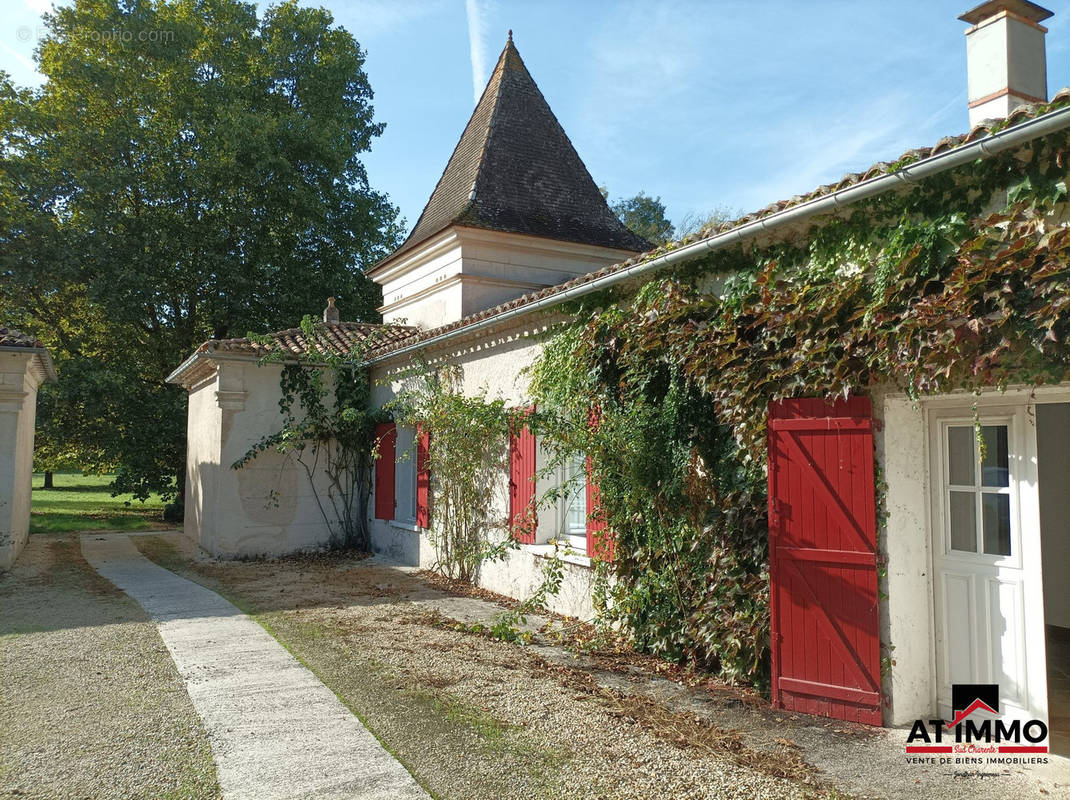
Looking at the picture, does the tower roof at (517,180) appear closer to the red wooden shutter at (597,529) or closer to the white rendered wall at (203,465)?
the white rendered wall at (203,465)

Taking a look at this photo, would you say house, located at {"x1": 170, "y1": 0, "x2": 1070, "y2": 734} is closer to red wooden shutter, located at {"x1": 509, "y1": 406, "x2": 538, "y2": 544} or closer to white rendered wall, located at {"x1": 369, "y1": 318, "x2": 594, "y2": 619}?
white rendered wall, located at {"x1": 369, "y1": 318, "x2": 594, "y2": 619}

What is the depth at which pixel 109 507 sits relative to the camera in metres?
24.4

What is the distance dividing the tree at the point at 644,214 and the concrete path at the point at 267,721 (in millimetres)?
34492

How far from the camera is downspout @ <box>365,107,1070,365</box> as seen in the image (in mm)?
3732

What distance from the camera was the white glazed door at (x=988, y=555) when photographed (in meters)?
4.24

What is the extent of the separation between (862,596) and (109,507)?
25368 millimetres

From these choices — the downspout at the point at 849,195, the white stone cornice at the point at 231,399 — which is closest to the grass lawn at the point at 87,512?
the white stone cornice at the point at 231,399

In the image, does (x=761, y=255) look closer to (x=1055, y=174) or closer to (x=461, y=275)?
(x=1055, y=174)

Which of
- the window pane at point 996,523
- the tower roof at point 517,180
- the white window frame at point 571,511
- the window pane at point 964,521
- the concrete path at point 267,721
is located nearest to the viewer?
the concrete path at point 267,721

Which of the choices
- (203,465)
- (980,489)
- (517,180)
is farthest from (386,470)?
(980,489)

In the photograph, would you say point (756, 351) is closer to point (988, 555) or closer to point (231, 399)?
point (988, 555)

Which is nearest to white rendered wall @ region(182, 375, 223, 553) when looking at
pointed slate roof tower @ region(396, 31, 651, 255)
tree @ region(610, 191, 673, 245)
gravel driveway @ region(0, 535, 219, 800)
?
gravel driveway @ region(0, 535, 219, 800)

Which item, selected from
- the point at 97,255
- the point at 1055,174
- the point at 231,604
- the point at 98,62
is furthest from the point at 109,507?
the point at 1055,174

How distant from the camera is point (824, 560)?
4.88 m
